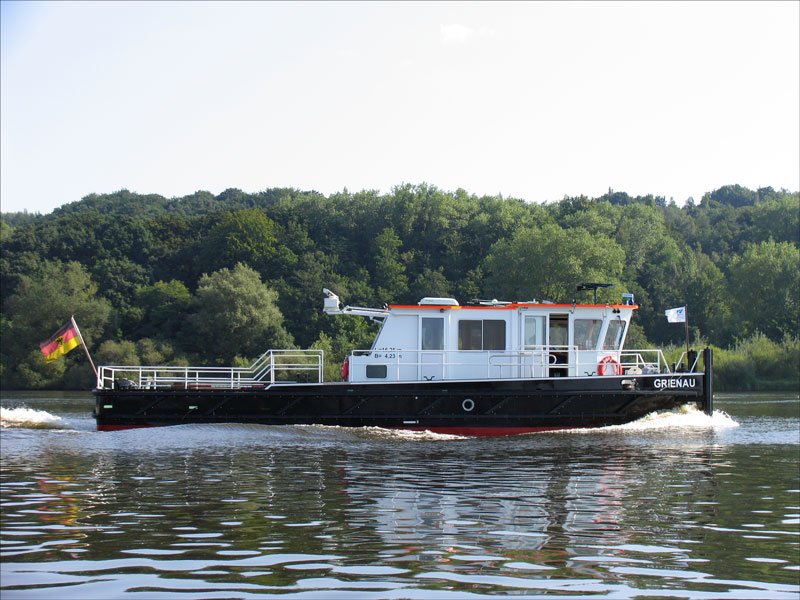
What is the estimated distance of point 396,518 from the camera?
42.9 ft

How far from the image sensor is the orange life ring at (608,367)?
26.3 m

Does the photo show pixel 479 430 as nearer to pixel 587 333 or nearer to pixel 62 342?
pixel 587 333

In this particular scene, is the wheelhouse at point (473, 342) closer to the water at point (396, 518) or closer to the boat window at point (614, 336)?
the boat window at point (614, 336)

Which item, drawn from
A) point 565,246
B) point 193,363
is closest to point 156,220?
point 193,363

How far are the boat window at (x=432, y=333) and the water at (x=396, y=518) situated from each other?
342 cm

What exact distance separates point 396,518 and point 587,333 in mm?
14628

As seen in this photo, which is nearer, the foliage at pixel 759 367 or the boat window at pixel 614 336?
the boat window at pixel 614 336

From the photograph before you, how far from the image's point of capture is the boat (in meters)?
25.3

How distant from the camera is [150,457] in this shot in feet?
66.1

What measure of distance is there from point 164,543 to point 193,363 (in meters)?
54.0

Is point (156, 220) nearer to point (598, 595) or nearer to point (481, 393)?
point (481, 393)

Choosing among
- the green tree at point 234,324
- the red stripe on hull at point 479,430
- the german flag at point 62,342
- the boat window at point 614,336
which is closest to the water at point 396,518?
the red stripe on hull at point 479,430

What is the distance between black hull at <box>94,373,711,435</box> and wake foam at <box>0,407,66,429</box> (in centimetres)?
212

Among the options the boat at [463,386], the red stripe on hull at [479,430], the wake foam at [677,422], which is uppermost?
the boat at [463,386]
